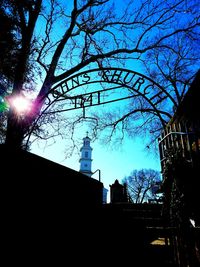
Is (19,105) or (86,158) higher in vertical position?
(86,158)

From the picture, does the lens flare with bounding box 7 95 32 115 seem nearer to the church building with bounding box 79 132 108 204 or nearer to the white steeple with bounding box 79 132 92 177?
the church building with bounding box 79 132 108 204

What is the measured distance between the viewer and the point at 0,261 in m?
1.97

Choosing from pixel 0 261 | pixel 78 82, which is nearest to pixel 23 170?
pixel 0 261

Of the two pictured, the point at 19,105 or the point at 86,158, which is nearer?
the point at 19,105

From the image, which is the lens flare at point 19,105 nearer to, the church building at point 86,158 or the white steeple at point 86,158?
the church building at point 86,158

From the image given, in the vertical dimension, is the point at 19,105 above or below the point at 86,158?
below

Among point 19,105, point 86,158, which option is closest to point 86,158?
point 86,158

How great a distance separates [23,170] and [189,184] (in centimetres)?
259

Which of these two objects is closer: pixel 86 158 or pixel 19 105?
pixel 19 105

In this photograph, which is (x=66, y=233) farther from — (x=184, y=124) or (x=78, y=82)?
(x=78, y=82)

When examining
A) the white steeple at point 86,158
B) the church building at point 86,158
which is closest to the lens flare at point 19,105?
the church building at point 86,158

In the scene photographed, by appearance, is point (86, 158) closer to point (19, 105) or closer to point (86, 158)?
point (86, 158)

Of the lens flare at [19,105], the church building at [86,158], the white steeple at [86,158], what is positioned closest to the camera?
the lens flare at [19,105]

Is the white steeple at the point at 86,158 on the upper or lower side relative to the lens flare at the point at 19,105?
upper
